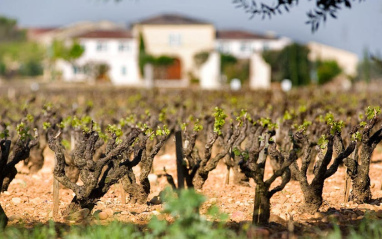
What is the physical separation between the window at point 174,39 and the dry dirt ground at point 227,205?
73.8m

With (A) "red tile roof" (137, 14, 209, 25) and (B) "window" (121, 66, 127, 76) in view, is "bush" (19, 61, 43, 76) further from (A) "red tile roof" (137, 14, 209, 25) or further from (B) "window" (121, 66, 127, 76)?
(A) "red tile roof" (137, 14, 209, 25)

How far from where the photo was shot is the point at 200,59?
76.9 metres

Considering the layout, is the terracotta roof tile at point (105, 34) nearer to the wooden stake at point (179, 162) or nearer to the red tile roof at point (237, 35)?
the red tile roof at point (237, 35)

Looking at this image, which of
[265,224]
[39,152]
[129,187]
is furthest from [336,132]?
[39,152]

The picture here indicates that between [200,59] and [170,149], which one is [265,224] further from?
[200,59]

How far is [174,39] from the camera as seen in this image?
84875mm

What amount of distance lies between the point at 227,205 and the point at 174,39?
3032 inches

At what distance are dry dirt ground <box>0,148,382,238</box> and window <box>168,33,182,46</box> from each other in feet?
242

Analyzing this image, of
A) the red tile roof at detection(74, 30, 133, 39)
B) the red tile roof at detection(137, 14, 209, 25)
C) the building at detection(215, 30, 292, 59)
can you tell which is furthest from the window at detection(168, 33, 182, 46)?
the building at detection(215, 30, 292, 59)

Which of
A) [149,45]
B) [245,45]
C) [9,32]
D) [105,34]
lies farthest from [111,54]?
[9,32]

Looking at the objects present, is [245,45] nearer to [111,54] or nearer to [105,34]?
[111,54]

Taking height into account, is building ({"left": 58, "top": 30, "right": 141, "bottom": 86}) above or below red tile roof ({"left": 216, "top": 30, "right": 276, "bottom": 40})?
below

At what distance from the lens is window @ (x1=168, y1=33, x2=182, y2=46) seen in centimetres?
8450

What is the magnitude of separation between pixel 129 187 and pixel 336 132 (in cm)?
249
